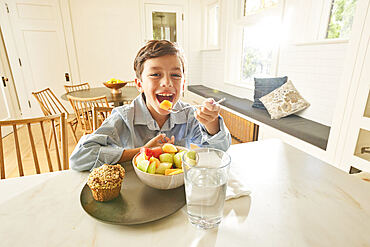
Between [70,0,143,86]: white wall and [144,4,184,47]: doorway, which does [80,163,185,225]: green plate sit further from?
[144,4,184,47]: doorway

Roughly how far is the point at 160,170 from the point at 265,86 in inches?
95.0

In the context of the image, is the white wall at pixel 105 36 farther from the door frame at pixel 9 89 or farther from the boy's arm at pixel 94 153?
the boy's arm at pixel 94 153

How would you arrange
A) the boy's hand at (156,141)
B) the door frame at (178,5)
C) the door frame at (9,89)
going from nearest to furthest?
the boy's hand at (156,141), the door frame at (9,89), the door frame at (178,5)

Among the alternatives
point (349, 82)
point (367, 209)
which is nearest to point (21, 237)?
point (367, 209)

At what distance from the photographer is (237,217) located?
0.56 meters

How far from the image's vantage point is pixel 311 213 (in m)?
0.58

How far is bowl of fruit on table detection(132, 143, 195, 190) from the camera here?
0.60 meters

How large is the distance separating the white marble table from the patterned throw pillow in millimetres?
1685

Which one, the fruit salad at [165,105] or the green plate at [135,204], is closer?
the green plate at [135,204]

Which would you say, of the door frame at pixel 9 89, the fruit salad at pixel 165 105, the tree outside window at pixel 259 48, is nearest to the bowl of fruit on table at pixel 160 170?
the fruit salad at pixel 165 105

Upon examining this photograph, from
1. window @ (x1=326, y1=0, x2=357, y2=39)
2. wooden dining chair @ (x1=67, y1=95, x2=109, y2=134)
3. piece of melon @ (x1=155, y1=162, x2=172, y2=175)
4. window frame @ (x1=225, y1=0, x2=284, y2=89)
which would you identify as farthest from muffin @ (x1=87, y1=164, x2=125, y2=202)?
window frame @ (x1=225, y1=0, x2=284, y2=89)

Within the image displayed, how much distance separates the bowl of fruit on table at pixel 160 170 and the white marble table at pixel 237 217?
90 mm

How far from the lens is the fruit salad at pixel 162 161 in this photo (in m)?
0.62

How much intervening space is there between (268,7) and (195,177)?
9.95 ft
